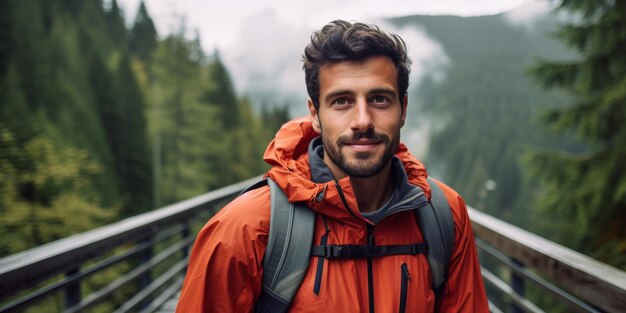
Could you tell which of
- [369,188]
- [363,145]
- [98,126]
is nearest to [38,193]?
[369,188]

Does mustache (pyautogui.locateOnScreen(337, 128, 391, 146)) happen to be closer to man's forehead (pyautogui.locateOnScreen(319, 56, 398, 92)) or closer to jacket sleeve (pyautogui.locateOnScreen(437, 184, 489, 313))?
man's forehead (pyautogui.locateOnScreen(319, 56, 398, 92))

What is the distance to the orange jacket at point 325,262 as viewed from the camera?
155 centimetres

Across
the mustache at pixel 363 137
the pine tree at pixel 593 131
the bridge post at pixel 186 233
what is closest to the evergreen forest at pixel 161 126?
the pine tree at pixel 593 131

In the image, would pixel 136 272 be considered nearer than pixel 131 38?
Yes

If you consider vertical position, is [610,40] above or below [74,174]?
above

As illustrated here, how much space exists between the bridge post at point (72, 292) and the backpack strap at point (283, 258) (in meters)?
1.64

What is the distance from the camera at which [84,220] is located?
1485cm

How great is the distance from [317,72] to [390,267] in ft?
2.70

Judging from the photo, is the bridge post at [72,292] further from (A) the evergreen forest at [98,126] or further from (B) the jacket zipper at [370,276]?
(A) the evergreen forest at [98,126]

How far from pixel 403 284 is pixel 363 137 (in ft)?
1.87

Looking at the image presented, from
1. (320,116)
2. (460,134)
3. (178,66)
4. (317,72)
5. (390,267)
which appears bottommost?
(460,134)

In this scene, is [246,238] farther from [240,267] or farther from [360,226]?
[360,226]

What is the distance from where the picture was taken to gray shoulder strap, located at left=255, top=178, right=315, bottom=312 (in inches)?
62.9


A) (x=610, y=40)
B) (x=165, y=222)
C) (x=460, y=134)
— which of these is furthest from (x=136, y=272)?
(x=460, y=134)
